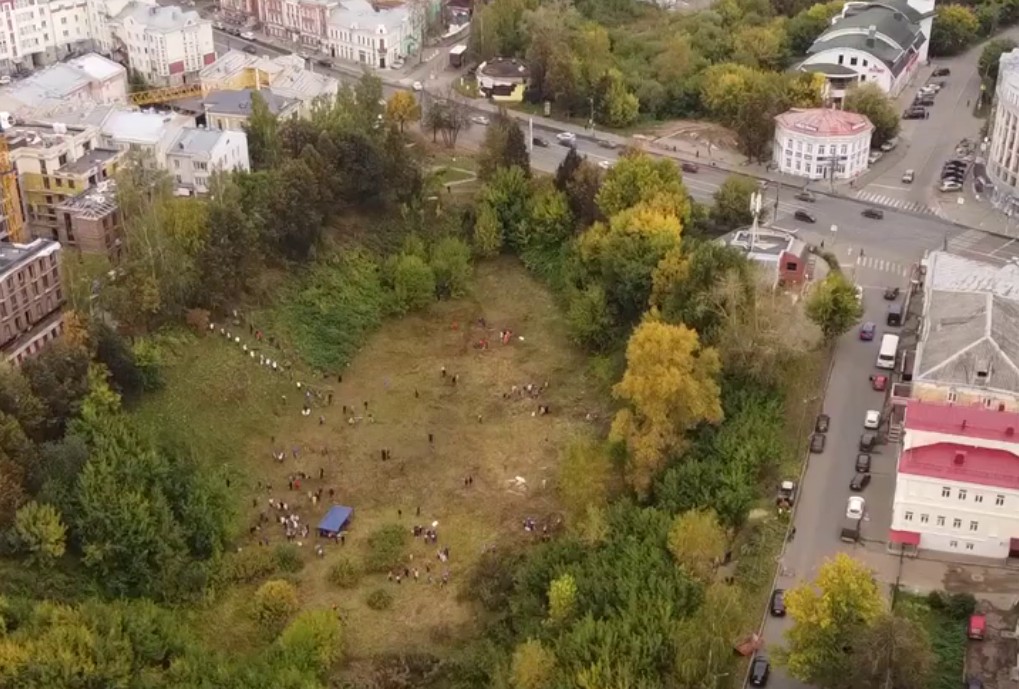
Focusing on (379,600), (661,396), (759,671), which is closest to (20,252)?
(379,600)

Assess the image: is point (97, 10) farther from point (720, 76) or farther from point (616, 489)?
point (616, 489)

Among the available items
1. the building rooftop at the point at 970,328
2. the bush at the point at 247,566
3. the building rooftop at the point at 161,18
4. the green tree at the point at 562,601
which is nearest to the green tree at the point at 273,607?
the bush at the point at 247,566

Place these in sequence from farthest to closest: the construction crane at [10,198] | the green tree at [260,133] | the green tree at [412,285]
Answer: the green tree at [260,133], the green tree at [412,285], the construction crane at [10,198]

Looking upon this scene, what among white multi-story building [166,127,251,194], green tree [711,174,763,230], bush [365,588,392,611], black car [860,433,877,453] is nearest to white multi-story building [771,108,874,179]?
green tree [711,174,763,230]

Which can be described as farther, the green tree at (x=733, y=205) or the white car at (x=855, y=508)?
the green tree at (x=733, y=205)

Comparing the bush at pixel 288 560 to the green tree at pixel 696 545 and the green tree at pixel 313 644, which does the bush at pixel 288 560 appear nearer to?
the green tree at pixel 313 644
